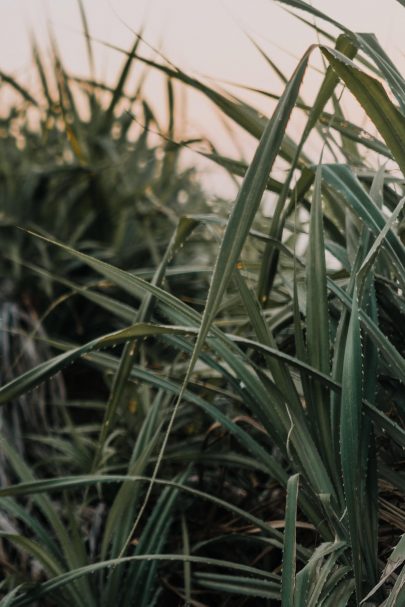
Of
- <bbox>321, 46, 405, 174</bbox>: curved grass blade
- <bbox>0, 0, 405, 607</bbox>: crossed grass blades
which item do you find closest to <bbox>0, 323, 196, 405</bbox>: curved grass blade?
<bbox>0, 0, 405, 607</bbox>: crossed grass blades

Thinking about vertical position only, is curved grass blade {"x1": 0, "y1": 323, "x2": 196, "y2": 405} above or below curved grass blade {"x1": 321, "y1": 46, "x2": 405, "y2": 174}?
below

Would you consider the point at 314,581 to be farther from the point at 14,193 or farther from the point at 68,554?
the point at 14,193

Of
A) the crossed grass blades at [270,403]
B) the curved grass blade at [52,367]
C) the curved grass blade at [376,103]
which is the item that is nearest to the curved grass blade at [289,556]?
the crossed grass blades at [270,403]

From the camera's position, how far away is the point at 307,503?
98cm

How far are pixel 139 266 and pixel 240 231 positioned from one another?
1.64 meters

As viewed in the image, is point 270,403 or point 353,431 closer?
point 353,431

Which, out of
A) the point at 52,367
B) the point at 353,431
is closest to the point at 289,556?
the point at 353,431

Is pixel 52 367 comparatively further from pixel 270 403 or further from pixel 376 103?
pixel 376 103

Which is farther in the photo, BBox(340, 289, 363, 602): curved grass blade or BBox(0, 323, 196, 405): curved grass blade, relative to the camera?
BBox(0, 323, 196, 405): curved grass blade

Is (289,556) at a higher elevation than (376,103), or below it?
below

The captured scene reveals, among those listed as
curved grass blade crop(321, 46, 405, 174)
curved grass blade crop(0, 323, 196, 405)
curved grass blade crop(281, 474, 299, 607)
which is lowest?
curved grass blade crop(281, 474, 299, 607)

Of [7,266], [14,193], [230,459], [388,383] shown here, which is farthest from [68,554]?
[14,193]

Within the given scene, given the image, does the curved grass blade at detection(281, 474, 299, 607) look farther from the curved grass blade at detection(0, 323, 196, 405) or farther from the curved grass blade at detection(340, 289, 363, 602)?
the curved grass blade at detection(0, 323, 196, 405)

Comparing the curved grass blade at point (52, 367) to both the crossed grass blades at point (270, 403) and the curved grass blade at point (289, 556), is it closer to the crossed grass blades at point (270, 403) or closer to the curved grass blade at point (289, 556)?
the crossed grass blades at point (270, 403)
